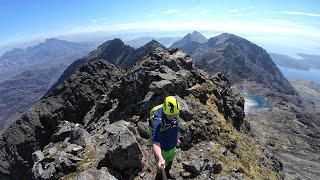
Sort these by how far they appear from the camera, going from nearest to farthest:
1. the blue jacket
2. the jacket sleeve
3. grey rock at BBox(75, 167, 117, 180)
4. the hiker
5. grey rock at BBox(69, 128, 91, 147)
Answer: the hiker < the jacket sleeve < the blue jacket < grey rock at BBox(75, 167, 117, 180) < grey rock at BBox(69, 128, 91, 147)

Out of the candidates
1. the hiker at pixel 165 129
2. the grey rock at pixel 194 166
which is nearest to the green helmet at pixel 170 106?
the hiker at pixel 165 129

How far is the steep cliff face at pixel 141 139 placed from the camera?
2383 cm

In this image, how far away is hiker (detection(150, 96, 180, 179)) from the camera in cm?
1567

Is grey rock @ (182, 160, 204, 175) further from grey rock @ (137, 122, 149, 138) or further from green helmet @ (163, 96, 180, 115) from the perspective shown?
green helmet @ (163, 96, 180, 115)

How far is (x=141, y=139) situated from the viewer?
91.5 feet

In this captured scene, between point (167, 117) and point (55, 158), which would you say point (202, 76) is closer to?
point (55, 158)

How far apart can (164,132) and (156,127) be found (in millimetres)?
1513

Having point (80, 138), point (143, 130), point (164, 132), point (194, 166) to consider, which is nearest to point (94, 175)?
point (164, 132)

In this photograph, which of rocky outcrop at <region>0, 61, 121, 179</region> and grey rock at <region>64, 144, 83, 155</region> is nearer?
grey rock at <region>64, 144, 83, 155</region>

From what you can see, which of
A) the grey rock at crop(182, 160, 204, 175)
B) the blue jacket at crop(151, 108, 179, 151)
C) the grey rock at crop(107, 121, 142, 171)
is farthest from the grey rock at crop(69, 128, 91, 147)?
the blue jacket at crop(151, 108, 179, 151)

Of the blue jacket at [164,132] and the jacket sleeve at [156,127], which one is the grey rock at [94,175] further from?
the jacket sleeve at [156,127]

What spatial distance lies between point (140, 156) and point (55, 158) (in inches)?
305

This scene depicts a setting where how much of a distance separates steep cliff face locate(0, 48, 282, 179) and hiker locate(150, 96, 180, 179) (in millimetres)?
5670

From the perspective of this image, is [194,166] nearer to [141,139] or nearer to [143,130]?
[141,139]
